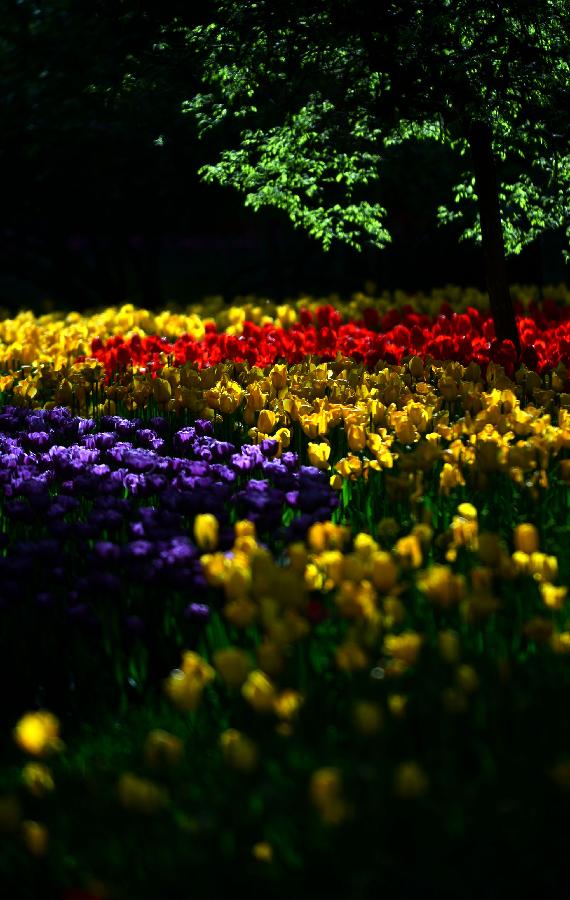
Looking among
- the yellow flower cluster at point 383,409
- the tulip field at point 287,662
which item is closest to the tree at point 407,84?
the yellow flower cluster at point 383,409

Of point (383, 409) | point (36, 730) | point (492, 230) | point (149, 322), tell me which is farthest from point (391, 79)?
point (36, 730)

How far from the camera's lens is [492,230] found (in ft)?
28.9

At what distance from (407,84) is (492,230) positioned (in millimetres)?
1529

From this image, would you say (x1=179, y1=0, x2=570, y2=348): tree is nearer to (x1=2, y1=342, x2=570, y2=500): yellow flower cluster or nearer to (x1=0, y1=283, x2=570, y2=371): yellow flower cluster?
(x1=2, y1=342, x2=570, y2=500): yellow flower cluster

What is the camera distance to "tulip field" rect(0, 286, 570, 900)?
2.67m

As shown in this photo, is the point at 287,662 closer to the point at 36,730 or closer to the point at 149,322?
the point at 36,730

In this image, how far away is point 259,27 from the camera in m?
8.07

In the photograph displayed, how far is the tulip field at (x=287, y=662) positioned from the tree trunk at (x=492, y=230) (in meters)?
1.97

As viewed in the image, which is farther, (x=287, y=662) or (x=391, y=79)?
(x=391, y=79)

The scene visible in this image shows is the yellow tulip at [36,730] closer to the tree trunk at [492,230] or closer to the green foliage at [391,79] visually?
the green foliage at [391,79]

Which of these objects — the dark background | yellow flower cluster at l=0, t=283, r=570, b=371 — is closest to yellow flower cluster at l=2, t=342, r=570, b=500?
yellow flower cluster at l=0, t=283, r=570, b=371

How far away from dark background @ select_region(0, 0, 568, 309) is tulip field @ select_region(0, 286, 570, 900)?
5.33 m

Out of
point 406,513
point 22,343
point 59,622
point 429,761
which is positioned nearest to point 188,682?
point 429,761

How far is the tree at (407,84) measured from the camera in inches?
292
